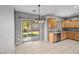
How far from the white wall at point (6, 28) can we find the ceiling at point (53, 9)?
182 millimetres

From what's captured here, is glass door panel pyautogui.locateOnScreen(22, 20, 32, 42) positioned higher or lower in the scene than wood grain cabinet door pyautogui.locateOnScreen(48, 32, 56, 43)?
higher

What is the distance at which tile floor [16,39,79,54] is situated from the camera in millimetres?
1804

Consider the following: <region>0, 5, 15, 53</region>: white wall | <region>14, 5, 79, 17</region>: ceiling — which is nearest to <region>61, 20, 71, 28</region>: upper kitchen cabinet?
<region>14, 5, 79, 17</region>: ceiling

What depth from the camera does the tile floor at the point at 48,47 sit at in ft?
5.92

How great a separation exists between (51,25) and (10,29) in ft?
3.08

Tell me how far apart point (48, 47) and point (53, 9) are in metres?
0.86

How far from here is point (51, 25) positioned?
2.01 meters

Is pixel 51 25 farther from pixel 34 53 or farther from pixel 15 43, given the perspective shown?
pixel 15 43

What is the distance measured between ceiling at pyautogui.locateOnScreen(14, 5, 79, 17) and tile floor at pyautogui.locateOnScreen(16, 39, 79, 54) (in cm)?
64

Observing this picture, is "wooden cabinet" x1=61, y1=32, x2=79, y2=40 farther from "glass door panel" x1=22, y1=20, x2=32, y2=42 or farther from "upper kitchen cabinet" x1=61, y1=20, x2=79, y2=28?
"glass door panel" x1=22, y1=20, x2=32, y2=42

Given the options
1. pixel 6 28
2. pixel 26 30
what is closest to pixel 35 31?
pixel 26 30

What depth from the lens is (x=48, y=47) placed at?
1899 mm

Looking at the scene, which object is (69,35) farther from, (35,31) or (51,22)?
(35,31)

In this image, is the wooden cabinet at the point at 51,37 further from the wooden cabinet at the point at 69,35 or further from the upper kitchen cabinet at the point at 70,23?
the upper kitchen cabinet at the point at 70,23
